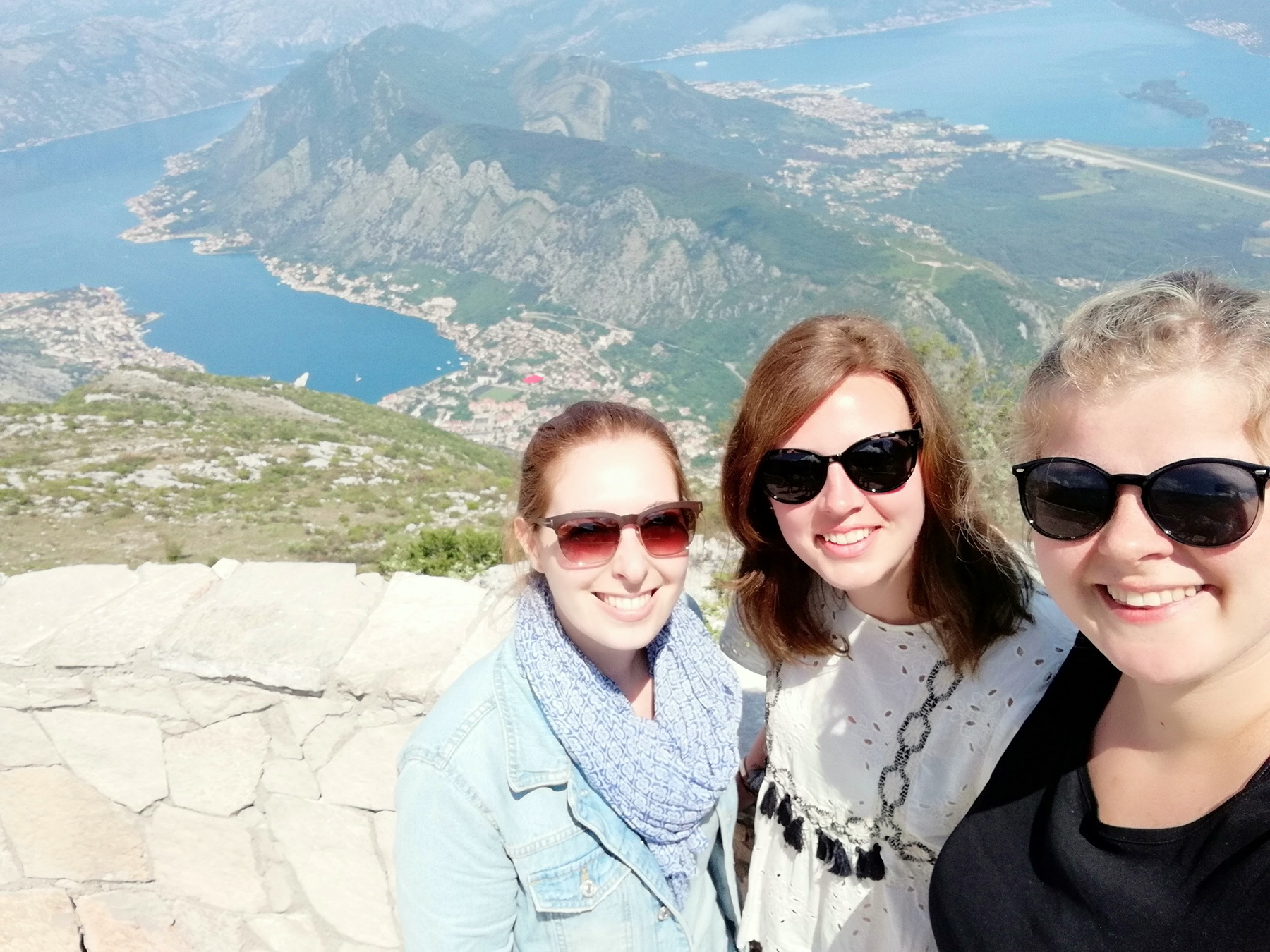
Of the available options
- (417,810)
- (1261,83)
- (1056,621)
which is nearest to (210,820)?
(417,810)

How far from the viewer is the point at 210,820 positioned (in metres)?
2.30

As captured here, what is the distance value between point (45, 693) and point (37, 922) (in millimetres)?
951

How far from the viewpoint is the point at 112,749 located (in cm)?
225

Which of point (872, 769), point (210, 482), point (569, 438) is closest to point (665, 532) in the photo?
point (569, 438)

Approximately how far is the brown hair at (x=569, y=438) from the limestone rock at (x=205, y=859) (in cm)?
154

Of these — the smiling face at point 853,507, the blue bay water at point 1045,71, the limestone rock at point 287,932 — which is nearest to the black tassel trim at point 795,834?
the smiling face at point 853,507

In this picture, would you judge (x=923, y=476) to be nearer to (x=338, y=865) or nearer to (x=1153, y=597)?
(x=1153, y=597)

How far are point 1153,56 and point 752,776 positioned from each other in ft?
612

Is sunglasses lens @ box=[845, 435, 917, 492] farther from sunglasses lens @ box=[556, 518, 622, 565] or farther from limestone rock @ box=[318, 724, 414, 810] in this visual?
limestone rock @ box=[318, 724, 414, 810]

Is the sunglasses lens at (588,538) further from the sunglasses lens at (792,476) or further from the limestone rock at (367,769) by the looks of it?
the limestone rock at (367,769)

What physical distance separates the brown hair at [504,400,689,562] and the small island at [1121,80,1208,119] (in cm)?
15175

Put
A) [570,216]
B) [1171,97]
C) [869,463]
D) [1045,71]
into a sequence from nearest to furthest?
[869,463]
[570,216]
[1171,97]
[1045,71]

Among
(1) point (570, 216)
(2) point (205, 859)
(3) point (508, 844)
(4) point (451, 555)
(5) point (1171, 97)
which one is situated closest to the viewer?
(3) point (508, 844)

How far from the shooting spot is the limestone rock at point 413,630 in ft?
6.70
